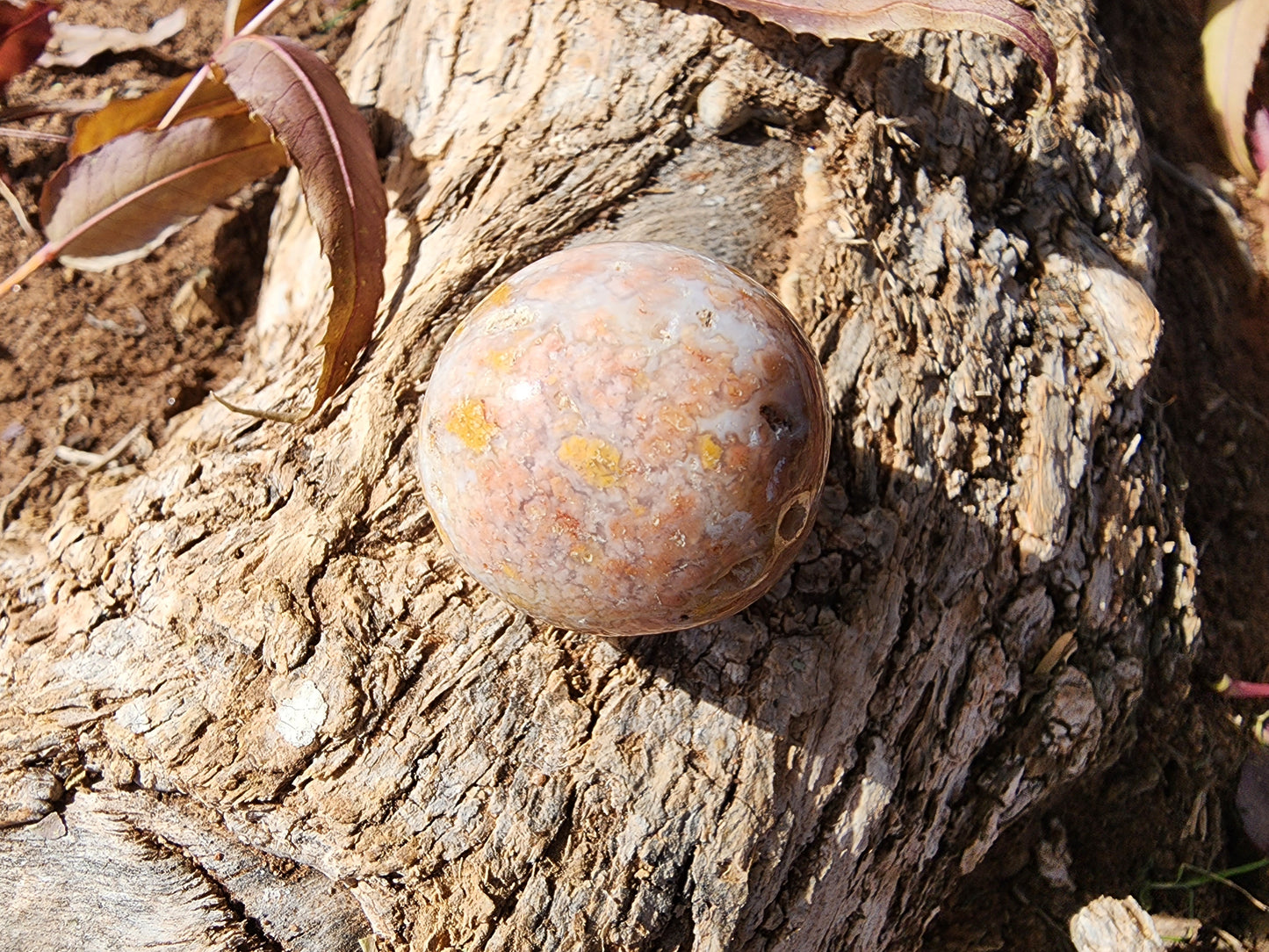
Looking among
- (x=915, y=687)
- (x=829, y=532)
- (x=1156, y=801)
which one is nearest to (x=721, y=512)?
(x=829, y=532)

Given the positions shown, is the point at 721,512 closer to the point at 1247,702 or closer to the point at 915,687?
the point at 915,687

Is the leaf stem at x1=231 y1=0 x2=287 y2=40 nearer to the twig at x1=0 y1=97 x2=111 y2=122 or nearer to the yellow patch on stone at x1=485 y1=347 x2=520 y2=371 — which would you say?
the twig at x1=0 y1=97 x2=111 y2=122

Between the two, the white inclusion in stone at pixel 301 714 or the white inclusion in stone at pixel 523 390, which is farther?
the white inclusion in stone at pixel 301 714

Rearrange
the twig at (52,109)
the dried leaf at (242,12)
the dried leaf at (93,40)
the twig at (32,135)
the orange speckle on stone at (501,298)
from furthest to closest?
1. the dried leaf at (93,40)
2. the twig at (52,109)
3. the twig at (32,135)
4. the dried leaf at (242,12)
5. the orange speckle on stone at (501,298)

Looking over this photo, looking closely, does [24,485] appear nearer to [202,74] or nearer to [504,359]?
[202,74]

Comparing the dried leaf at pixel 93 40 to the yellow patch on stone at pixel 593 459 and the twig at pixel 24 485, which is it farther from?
the yellow patch on stone at pixel 593 459

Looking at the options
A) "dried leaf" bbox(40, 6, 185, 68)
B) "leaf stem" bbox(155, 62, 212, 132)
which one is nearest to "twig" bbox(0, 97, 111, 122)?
"dried leaf" bbox(40, 6, 185, 68)

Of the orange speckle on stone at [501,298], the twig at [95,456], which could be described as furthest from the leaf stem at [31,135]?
the orange speckle on stone at [501,298]
